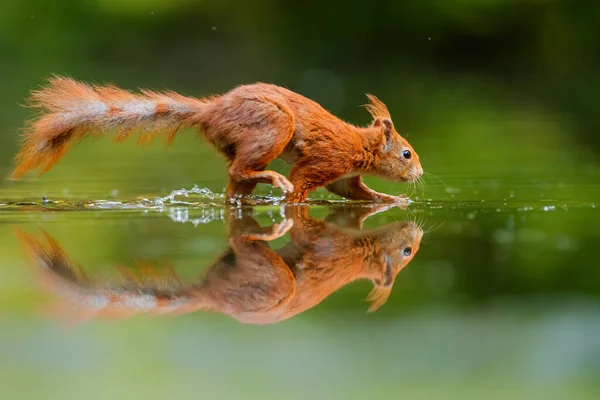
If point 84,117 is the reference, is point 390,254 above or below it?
below

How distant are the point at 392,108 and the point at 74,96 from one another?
475 cm

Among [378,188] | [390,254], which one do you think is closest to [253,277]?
[390,254]

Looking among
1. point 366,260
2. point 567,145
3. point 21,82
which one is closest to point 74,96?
point 366,260

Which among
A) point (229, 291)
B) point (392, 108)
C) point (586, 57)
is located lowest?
point (229, 291)

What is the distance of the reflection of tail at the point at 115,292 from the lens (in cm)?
245

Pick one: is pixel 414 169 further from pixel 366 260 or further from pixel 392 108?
pixel 392 108

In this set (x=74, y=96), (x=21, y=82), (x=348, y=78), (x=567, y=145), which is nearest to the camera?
(x=74, y=96)

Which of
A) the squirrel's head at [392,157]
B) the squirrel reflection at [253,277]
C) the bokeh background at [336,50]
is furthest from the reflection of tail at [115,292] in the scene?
the bokeh background at [336,50]

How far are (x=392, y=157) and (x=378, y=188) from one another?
72 centimetres

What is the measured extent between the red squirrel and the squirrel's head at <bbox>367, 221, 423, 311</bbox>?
3.12ft

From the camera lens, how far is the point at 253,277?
2.74 metres

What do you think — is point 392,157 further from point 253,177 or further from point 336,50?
point 336,50

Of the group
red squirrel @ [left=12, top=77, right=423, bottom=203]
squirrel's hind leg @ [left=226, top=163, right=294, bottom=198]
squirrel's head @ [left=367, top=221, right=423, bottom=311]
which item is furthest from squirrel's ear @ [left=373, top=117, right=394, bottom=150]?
squirrel's head @ [left=367, top=221, right=423, bottom=311]

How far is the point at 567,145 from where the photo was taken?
6.90 m
